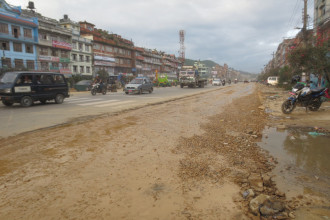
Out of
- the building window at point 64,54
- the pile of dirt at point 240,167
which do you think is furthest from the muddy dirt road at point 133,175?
the building window at point 64,54

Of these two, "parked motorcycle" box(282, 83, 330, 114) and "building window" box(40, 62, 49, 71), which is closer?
"parked motorcycle" box(282, 83, 330, 114)

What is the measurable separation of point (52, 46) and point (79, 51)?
22.7 ft

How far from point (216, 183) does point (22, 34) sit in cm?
3963

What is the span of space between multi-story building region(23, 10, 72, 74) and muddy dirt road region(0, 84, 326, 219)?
3644 cm

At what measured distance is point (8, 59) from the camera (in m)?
31.5

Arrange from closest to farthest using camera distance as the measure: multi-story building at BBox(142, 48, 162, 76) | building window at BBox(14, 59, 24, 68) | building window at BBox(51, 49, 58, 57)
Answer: building window at BBox(14, 59, 24, 68)
building window at BBox(51, 49, 58, 57)
multi-story building at BBox(142, 48, 162, 76)

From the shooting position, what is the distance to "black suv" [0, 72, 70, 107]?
1046cm

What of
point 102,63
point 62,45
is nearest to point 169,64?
point 102,63

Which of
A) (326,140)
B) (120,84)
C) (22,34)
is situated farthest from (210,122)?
(22,34)

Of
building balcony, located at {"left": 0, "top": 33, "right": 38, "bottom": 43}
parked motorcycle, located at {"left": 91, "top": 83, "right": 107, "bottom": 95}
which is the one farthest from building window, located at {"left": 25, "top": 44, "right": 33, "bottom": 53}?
parked motorcycle, located at {"left": 91, "top": 83, "right": 107, "bottom": 95}

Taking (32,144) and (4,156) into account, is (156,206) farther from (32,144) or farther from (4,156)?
(32,144)

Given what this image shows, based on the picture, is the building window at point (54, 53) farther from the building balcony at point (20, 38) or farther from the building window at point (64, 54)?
the building balcony at point (20, 38)

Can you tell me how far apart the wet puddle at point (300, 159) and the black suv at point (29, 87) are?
35.2 ft

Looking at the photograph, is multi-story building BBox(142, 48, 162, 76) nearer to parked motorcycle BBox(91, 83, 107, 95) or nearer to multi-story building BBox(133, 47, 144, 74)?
multi-story building BBox(133, 47, 144, 74)
